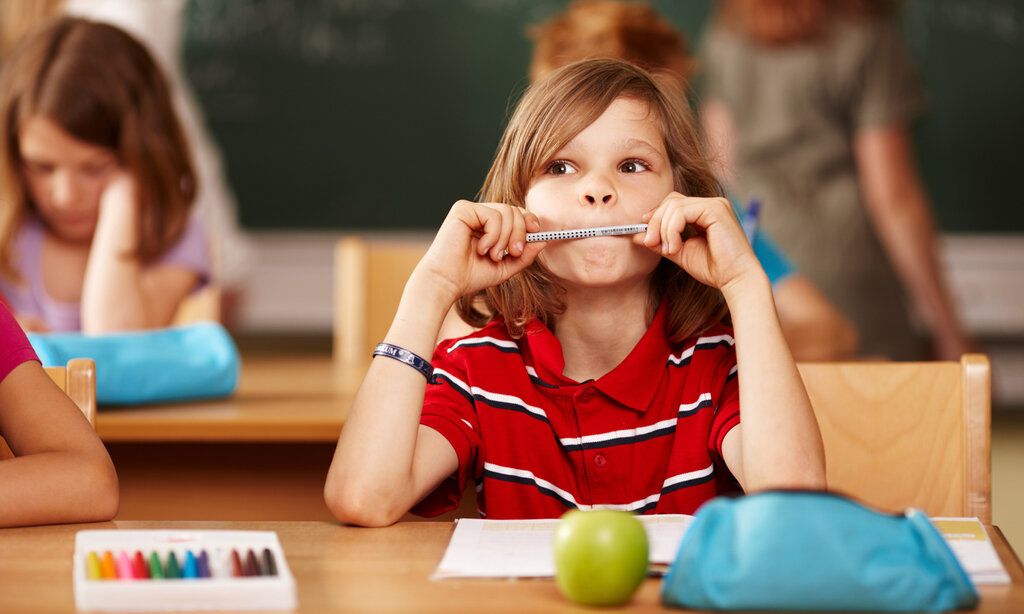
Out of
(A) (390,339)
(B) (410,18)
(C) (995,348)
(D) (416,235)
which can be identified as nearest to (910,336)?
(C) (995,348)

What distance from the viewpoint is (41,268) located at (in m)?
2.34

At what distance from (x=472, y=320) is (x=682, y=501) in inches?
13.5

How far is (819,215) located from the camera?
3.46m

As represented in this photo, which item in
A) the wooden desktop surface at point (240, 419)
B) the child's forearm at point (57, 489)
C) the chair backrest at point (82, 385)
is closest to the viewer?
the child's forearm at point (57, 489)

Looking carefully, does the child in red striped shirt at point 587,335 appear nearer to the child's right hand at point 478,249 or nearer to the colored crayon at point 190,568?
the child's right hand at point 478,249

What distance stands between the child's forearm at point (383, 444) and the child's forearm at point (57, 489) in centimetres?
21

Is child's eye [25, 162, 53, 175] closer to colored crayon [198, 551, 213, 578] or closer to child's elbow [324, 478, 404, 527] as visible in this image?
child's elbow [324, 478, 404, 527]

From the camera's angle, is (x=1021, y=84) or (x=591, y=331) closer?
(x=591, y=331)

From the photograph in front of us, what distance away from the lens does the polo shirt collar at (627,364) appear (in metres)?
1.38

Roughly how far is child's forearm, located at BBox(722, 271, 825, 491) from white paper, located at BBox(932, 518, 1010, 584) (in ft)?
0.43

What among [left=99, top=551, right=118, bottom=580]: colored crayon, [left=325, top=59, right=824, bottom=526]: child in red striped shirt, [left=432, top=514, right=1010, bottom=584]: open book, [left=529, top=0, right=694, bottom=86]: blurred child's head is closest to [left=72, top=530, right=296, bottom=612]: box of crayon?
[left=99, top=551, right=118, bottom=580]: colored crayon

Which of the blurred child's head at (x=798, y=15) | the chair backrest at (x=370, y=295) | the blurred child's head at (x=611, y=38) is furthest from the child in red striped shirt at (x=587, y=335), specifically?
the blurred child's head at (x=798, y=15)

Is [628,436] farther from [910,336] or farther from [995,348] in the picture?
[995,348]

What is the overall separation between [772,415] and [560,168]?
356mm
